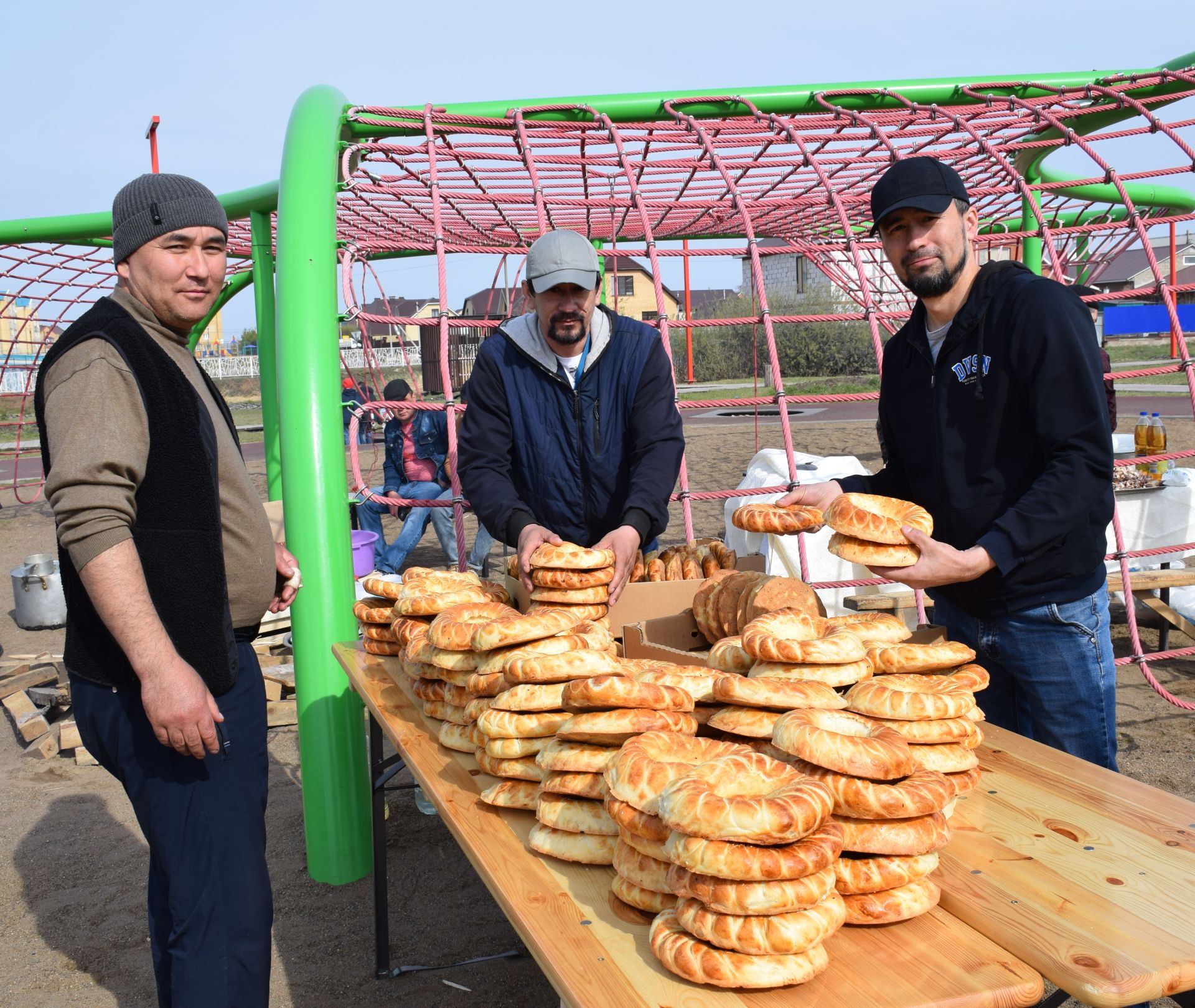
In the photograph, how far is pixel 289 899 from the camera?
141 inches

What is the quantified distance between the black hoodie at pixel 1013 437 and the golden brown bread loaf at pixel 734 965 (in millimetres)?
1134

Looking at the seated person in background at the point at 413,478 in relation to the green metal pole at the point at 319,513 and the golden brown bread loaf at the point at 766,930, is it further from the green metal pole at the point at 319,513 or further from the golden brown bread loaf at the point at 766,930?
the golden brown bread loaf at the point at 766,930

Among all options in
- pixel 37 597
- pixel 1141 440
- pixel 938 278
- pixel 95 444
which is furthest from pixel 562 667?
pixel 37 597

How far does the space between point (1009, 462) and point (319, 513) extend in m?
2.28

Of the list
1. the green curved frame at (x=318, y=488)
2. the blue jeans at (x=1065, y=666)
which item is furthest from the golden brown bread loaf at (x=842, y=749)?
the green curved frame at (x=318, y=488)

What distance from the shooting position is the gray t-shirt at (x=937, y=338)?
2301mm

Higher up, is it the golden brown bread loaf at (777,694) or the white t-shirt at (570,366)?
the white t-shirt at (570,366)

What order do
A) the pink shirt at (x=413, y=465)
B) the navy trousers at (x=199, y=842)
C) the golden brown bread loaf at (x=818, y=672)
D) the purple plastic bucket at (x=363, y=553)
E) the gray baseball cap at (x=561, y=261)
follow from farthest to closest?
1. the pink shirt at (x=413, y=465)
2. the purple plastic bucket at (x=363, y=553)
3. the gray baseball cap at (x=561, y=261)
4. the navy trousers at (x=199, y=842)
5. the golden brown bread loaf at (x=818, y=672)

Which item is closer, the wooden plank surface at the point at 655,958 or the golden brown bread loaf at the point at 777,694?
the wooden plank surface at the point at 655,958

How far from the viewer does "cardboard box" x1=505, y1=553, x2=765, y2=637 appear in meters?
2.55

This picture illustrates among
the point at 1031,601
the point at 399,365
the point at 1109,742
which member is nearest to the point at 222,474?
the point at 1031,601

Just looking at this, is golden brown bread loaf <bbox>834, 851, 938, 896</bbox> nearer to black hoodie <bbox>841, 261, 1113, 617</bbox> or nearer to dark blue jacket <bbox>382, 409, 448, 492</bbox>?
black hoodie <bbox>841, 261, 1113, 617</bbox>

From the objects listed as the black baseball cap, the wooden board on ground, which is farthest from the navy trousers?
the wooden board on ground

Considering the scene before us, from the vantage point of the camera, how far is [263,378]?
611cm
